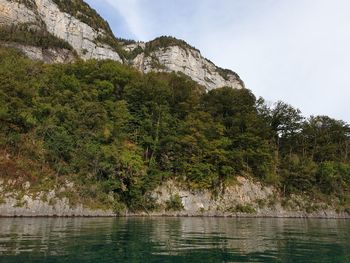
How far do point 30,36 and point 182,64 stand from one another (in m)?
44.8

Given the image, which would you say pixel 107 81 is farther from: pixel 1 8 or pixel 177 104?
pixel 1 8

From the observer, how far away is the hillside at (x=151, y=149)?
35344 millimetres

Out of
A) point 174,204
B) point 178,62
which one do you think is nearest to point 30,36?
point 178,62

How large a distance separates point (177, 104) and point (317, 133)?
27.2m

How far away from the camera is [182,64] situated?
10569cm

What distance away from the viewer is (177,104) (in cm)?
5134

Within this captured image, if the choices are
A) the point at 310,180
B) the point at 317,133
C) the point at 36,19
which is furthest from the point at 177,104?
the point at 36,19

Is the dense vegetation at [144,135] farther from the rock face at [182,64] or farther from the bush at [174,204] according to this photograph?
the rock face at [182,64]

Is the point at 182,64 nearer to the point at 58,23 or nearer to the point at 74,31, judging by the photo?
the point at 74,31

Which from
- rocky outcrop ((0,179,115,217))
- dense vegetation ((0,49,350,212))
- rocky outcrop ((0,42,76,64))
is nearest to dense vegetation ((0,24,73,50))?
rocky outcrop ((0,42,76,64))

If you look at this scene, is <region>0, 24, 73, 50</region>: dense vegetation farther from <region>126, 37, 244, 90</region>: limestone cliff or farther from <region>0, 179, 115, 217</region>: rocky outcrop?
<region>0, 179, 115, 217</region>: rocky outcrop

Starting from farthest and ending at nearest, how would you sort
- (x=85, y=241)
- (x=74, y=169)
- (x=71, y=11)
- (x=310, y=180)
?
(x=71, y=11), (x=310, y=180), (x=74, y=169), (x=85, y=241)

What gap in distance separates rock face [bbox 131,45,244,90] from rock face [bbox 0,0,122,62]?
1017cm

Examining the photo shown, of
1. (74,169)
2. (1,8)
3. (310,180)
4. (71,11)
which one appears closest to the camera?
(74,169)
